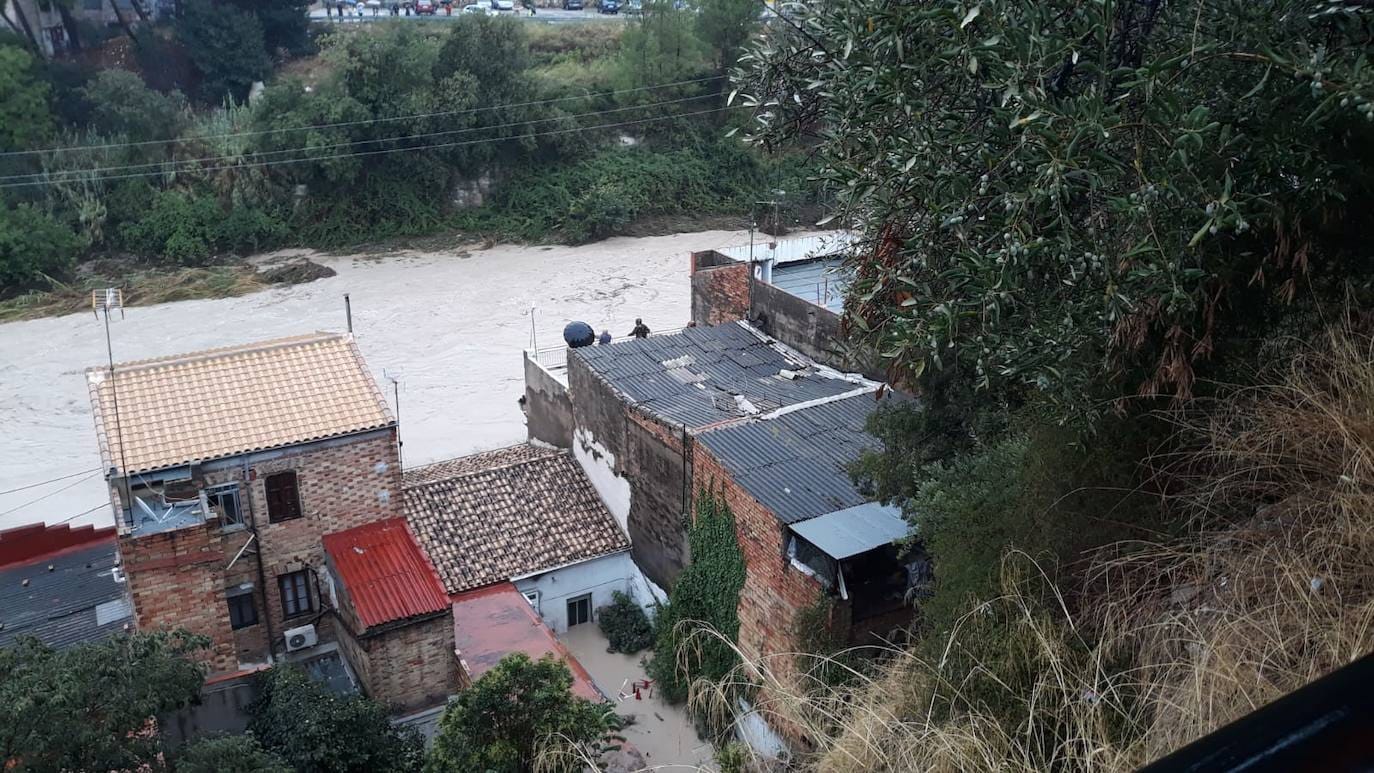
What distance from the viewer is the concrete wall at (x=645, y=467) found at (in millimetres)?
14930

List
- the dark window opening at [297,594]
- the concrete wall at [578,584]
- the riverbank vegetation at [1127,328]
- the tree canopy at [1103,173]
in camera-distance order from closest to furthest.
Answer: the riverbank vegetation at [1127,328] → the tree canopy at [1103,173] → the dark window opening at [297,594] → the concrete wall at [578,584]

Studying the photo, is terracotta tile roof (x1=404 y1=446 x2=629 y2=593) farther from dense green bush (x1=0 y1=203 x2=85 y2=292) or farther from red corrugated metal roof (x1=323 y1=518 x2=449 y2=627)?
dense green bush (x1=0 y1=203 x2=85 y2=292)

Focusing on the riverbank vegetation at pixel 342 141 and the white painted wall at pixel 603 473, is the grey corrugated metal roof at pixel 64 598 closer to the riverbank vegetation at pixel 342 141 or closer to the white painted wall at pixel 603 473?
the white painted wall at pixel 603 473

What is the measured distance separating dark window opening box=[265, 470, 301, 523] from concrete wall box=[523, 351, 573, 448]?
18.1 feet

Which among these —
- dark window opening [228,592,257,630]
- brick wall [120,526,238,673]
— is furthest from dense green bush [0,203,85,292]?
brick wall [120,526,238,673]

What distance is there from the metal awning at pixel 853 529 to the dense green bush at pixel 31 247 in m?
34.6

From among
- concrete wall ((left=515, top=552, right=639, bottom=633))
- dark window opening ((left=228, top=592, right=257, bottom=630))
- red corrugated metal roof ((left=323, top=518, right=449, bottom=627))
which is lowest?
concrete wall ((left=515, top=552, right=639, bottom=633))

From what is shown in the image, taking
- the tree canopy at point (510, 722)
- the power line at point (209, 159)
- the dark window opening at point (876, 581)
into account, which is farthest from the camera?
the power line at point (209, 159)

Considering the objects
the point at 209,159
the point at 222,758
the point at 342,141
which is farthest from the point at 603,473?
the point at 209,159

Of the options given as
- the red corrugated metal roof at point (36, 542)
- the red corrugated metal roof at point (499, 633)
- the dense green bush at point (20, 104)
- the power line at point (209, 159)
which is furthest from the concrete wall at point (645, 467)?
the dense green bush at point (20, 104)

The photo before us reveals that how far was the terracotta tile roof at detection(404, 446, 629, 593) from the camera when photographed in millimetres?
16062

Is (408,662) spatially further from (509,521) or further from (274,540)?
(509,521)

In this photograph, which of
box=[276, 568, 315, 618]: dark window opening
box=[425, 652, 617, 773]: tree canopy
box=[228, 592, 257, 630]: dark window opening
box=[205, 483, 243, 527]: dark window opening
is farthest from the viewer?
box=[276, 568, 315, 618]: dark window opening

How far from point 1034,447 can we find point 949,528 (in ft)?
3.61
